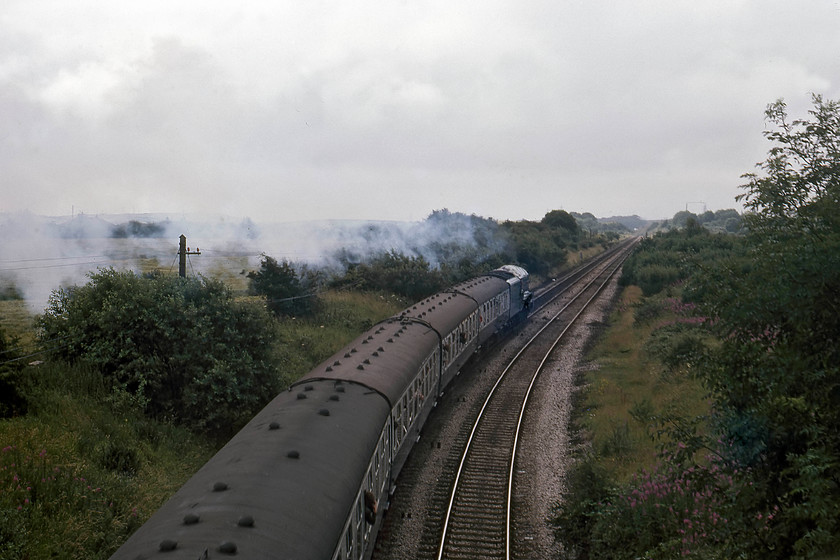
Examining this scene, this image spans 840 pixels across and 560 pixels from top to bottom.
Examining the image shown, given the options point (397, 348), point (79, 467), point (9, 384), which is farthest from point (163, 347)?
point (397, 348)

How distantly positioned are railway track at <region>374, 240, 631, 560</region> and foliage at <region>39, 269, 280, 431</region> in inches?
234

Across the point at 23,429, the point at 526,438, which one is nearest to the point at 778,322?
the point at 526,438

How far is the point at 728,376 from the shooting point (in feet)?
26.3

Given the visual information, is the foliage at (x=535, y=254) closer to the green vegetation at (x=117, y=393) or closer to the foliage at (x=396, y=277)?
the foliage at (x=396, y=277)

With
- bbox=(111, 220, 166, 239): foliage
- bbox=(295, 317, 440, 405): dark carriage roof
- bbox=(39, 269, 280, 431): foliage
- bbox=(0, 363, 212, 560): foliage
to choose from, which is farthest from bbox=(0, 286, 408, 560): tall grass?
bbox=(111, 220, 166, 239): foliage

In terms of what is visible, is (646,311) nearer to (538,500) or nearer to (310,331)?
(310,331)

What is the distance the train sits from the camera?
6070mm

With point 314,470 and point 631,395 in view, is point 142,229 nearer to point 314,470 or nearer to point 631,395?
point 631,395

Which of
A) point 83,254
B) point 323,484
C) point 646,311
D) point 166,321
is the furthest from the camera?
point 646,311

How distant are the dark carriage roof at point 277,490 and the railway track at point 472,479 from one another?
3.39 metres

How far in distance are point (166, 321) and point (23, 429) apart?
5.20 m

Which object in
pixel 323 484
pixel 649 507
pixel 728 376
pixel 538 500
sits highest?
pixel 728 376

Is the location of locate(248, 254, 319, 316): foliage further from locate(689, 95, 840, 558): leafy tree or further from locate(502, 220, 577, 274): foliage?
locate(502, 220, 577, 274): foliage

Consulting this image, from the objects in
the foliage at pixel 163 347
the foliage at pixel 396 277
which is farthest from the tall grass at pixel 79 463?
the foliage at pixel 396 277
